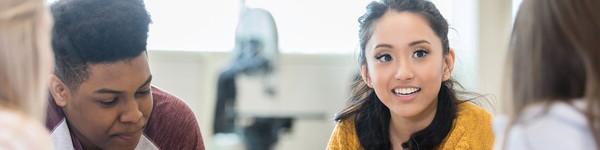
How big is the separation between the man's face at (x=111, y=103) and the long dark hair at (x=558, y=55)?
67cm

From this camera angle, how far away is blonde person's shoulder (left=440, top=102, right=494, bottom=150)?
1443 millimetres

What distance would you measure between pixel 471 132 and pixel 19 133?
890 millimetres

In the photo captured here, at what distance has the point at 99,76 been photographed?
132 centimetres

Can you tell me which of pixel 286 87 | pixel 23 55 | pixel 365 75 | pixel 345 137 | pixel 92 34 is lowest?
pixel 286 87

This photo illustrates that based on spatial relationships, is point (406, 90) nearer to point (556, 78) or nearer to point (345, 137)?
point (345, 137)

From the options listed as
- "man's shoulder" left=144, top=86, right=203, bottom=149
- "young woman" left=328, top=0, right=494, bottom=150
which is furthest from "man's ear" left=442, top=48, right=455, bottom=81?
"man's shoulder" left=144, top=86, right=203, bottom=149

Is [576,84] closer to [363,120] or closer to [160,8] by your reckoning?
[363,120]

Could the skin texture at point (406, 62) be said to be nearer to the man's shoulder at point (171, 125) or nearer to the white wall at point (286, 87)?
the man's shoulder at point (171, 125)

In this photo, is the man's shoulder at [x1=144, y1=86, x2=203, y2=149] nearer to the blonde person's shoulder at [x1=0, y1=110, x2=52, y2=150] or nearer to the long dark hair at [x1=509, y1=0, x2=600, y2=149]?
the blonde person's shoulder at [x1=0, y1=110, x2=52, y2=150]

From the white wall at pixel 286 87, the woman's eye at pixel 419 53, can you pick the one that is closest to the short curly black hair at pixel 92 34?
the woman's eye at pixel 419 53

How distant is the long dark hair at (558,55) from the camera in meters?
0.91

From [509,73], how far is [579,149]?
0.14m

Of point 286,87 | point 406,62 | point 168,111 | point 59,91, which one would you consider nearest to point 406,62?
point 406,62

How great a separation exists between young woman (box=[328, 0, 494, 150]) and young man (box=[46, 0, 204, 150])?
1.42 feet
